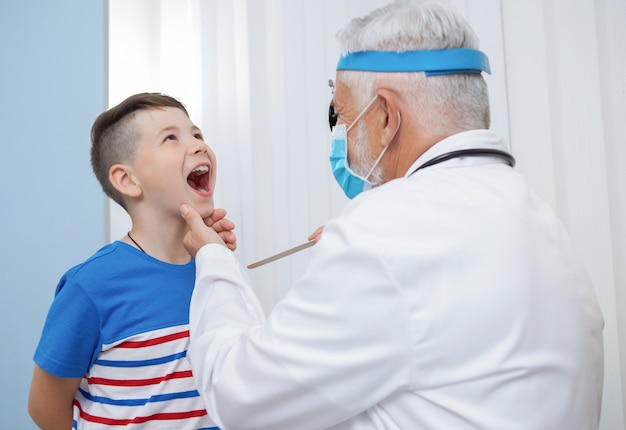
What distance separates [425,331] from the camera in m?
0.65

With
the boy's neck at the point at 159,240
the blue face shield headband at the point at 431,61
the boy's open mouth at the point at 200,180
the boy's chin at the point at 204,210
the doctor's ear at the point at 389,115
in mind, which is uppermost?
the blue face shield headband at the point at 431,61

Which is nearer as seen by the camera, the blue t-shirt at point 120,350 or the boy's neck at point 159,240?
the blue t-shirt at point 120,350

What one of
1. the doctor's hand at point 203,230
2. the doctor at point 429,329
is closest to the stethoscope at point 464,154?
the doctor at point 429,329

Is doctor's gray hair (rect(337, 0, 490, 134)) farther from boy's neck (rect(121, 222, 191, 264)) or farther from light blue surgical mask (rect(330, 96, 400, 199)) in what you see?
boy's neck (rect(121, 222, 191, 264))

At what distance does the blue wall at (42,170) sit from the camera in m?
1.91

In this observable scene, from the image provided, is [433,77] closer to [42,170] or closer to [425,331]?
[425,331]

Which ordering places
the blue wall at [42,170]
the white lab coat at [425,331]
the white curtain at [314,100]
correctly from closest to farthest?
the white lab coat at [425,331]
the white curtain at [314,100]
the blue wall at [42,170]

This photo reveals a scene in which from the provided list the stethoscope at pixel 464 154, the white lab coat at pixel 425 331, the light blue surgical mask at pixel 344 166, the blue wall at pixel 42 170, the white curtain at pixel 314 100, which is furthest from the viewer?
the blue wall at pixel 42 170

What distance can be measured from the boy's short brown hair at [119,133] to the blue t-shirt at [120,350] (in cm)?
26

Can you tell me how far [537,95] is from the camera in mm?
1263

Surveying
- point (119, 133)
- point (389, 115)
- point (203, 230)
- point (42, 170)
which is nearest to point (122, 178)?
point (119, 133)

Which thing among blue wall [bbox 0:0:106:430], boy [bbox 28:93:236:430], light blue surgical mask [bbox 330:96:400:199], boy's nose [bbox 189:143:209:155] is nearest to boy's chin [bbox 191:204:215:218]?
boy [bbox 28:93:236:430]

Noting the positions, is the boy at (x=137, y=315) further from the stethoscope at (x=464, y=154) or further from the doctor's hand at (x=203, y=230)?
the stethoscope at (x=464, y=154)

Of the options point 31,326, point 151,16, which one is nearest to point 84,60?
point 151,16
